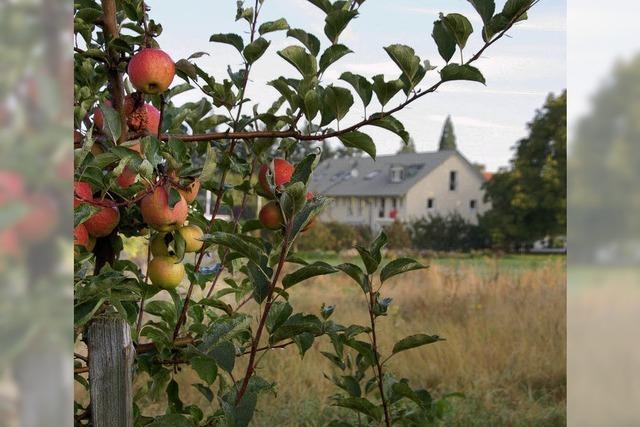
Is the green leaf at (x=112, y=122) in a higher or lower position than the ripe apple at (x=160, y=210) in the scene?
higher

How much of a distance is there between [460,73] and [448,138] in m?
13.9

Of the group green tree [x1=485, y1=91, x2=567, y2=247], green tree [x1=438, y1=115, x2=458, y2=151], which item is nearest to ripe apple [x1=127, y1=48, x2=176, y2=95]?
green tree [x1=485, y1=91, x2=567, y2=247]

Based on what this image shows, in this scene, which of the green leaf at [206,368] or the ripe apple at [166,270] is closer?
the green leaf at [206,368]

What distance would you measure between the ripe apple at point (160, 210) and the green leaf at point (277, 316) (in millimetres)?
146

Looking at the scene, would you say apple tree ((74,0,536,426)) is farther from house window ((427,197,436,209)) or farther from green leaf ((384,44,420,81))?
house window ((427,197,436,209))

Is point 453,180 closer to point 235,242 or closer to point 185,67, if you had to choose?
point 185,67

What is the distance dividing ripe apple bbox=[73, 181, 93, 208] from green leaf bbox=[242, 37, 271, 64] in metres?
0.28

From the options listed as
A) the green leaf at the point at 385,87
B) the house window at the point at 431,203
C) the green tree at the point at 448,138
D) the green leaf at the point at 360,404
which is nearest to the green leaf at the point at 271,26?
the green leaf at the point at 385,87

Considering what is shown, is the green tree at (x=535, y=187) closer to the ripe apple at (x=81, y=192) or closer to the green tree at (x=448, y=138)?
the green tree at (x=448, y=138)

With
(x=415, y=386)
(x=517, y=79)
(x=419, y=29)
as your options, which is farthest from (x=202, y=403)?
(x=517, y=79)

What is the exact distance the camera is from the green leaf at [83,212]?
0.73 metres

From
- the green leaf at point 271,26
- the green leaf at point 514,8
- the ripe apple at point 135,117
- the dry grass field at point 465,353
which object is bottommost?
the dry grass field at point 465,353

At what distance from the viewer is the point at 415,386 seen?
3330 mm

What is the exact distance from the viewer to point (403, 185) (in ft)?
36.8
